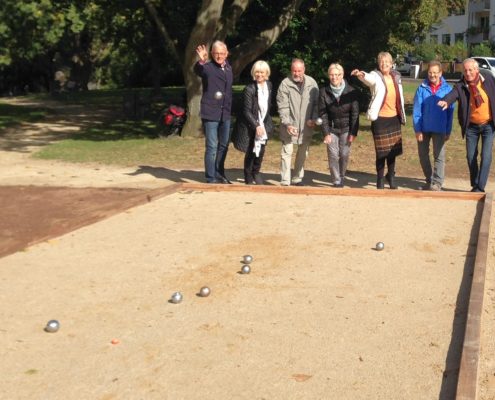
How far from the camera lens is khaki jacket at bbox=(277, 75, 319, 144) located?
9.77 m

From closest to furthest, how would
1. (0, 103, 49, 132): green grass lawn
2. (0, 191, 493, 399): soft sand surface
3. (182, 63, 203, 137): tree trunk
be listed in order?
(0, 191, 493, 399): soft sand surface → (182, 63, 203, 137): tree trunk → (0, 103, 49, 132): green grass lawn

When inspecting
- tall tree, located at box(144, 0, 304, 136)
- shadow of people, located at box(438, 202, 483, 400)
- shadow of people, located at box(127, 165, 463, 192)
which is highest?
tall tree, located at box(144, 0, 304, 136)

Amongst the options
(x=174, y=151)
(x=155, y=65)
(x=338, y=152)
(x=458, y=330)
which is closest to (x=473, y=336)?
(x=458, y=330)

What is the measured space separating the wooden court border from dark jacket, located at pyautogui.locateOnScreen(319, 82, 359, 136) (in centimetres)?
84

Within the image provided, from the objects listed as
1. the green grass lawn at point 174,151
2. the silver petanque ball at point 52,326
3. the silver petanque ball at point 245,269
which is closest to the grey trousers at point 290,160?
the green grass lawn at point 174,151

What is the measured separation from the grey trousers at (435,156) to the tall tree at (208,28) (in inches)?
267

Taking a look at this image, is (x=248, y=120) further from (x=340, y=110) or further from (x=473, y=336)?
(x=473, y=336)

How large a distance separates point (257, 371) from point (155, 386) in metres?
0.58

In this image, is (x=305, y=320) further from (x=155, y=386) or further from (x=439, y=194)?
(x=439, y=194)

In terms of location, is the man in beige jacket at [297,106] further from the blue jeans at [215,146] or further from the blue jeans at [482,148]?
the blue jeans at [482,148]

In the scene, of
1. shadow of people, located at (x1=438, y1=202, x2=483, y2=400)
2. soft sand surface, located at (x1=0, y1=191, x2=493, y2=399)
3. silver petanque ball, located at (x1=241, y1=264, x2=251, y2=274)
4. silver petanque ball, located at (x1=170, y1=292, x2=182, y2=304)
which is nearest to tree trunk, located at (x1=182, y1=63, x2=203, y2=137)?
soft sand surface, located at (x1=0, y1=191, x2=493, y2=399)

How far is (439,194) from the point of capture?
9250mm

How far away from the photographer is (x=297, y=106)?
980 centimetres

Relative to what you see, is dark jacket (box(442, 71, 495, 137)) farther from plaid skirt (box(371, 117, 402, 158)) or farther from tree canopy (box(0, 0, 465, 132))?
tree canopy (box(0, 0, 465, 132))
